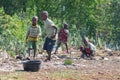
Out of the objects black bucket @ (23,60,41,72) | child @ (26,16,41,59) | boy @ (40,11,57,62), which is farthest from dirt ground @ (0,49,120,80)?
child @ (26,16,41,59)

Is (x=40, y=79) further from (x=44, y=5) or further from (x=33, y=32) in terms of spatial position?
(x=44, y=5)

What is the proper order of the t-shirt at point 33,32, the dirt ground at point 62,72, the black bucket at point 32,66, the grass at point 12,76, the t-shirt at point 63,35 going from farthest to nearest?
1. the t-shirt at point 63,35
2. the t-shirt at point 33,32
3. the black bucket at point 32,66
4. the dirt ground at point 62,72
5. the grass at point 12,76

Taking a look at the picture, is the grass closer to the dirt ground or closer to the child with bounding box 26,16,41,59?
the dirt ground

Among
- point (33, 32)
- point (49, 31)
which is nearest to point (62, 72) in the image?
point (49, 31)

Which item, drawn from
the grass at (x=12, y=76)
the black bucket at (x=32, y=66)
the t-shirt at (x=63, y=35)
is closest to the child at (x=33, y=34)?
the black bucket at (x=32, y=66)

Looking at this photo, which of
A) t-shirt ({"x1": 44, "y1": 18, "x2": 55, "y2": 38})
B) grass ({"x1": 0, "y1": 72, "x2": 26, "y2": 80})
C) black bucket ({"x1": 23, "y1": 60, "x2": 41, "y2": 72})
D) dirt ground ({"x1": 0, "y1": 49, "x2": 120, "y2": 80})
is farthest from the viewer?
t-shirt ({"x1": 44, "y1": 18, "x2": 55, "y2": 38})

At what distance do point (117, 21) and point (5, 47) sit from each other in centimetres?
2578

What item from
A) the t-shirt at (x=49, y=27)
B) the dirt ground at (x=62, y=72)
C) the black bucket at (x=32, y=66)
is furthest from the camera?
the t-shirt at (x=49, y=27)

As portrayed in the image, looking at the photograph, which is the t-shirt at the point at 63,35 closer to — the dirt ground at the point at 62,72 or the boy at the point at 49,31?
the dirt ground at the point at 62,72

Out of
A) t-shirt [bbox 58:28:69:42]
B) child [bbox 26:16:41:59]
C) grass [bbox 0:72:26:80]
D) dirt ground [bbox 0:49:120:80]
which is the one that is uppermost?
child [bbox 26:16:41:59]

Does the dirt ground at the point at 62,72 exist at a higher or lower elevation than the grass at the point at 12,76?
lower

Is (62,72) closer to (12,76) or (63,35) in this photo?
(12,76)

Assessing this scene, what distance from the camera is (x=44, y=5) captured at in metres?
29.1

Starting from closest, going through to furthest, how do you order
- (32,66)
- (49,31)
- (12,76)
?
(12,76)
(32,66)
(49,31)
